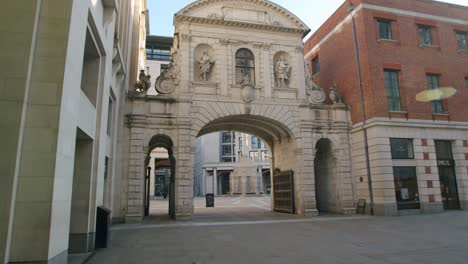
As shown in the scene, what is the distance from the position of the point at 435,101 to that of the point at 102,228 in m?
19.9

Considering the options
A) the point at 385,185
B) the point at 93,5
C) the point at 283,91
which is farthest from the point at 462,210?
the point at 93,5

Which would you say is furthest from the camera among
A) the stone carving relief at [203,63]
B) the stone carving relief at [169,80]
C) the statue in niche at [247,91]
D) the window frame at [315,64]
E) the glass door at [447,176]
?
the window frame at [315,64]

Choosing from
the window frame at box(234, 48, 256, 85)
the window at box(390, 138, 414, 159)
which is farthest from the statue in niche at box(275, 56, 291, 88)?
the window at box(390, 138, 414, 159)

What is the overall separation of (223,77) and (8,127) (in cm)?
1371

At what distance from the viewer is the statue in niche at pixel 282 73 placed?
19.3m

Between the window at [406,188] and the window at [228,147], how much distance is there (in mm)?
53667

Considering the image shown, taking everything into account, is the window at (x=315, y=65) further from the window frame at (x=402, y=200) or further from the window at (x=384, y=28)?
the window frame at (x=402, y=200)

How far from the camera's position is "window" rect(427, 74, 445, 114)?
19.5 m

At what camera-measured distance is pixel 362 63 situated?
18.7 metres

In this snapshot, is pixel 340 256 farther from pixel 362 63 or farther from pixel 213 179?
pixel 213 179

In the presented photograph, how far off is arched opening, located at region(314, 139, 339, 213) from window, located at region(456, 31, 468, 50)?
458 inches

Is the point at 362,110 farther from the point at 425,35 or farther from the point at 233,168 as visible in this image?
the point at 233,168

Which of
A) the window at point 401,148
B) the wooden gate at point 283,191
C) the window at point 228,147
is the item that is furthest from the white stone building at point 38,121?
the window at point 228,147

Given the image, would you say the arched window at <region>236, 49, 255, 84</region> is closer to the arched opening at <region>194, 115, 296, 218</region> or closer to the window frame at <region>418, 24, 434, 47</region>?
the window frame at <region>418, 24, 434, 47</region>
